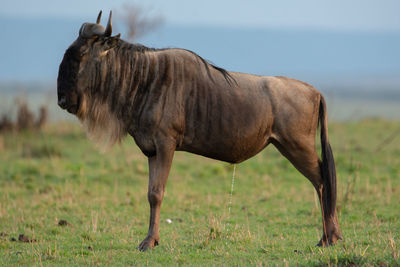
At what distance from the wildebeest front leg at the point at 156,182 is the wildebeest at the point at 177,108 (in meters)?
0.01

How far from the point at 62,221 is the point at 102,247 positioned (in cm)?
185

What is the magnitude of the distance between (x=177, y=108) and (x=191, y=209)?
3389 mm

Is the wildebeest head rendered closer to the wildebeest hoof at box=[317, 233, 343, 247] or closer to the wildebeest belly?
the wildebeest belly

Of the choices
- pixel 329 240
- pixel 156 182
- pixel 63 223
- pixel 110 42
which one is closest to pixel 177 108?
pixel 156 182

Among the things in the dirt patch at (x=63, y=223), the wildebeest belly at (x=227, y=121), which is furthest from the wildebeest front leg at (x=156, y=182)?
the dirt patch at (x=63, y=223)

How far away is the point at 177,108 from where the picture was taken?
6.88 meters

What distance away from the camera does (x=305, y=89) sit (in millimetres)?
7340

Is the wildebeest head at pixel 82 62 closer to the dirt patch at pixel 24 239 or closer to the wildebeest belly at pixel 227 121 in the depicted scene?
the wildebeest belly at pixel 227 121

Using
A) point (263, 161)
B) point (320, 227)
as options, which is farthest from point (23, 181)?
point (320, 227)

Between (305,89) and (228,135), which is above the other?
(305,89)

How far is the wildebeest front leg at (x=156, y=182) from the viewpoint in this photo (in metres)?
6.75

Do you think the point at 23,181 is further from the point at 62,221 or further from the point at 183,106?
the point at 183,106

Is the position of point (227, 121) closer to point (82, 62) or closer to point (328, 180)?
point (328, 180)

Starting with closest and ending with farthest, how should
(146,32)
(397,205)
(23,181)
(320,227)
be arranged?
(320,227) → (397,205) → (23,181) → (146,32)
